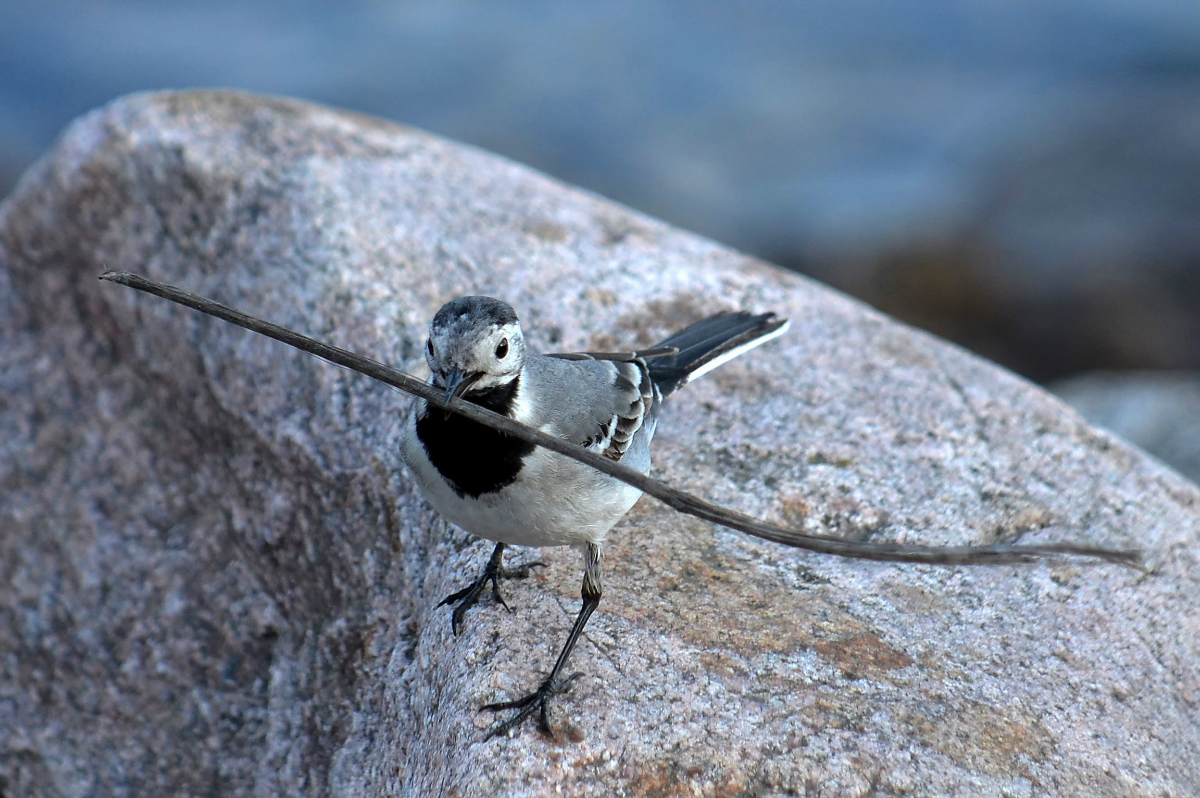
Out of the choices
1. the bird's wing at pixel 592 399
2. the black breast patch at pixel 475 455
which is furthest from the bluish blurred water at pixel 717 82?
the black breast patch at pixel 475 455

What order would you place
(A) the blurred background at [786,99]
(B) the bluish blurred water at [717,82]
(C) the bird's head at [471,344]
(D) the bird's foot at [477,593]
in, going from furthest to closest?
1. (B) the bluish blurred water at [717,82]
2. (A) the blurred background at [786,99]
3. (D) the bird's foot at [477,593]
4. (C) the bird's head at [471,344]


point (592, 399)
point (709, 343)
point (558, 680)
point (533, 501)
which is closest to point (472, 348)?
point (533, 501)

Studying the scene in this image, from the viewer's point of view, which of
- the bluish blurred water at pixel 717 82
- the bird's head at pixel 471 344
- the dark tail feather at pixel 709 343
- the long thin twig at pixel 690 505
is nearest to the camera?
the long thin twig at pixel 690 505

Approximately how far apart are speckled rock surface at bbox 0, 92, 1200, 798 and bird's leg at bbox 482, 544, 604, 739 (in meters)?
0.07

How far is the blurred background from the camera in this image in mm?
13859

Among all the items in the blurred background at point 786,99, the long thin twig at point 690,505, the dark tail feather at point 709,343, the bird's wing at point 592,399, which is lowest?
the long thin twig at point 690,505

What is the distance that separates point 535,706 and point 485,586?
29.0 inches

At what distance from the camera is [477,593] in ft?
12.6

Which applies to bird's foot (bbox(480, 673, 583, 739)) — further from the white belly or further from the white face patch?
the white face patch

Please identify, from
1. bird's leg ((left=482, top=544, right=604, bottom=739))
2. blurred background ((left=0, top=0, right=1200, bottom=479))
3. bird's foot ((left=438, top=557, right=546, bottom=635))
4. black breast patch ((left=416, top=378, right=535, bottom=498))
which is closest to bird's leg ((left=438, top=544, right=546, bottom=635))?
bird's foot ((left=438, top=557, right=546, bottom=635))

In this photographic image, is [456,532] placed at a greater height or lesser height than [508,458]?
greater

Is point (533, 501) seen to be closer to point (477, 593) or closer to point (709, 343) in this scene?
point (477, 593)

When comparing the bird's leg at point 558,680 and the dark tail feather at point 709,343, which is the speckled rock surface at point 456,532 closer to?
the bird's leg at point 558,680

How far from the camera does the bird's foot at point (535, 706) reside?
3.20 m
